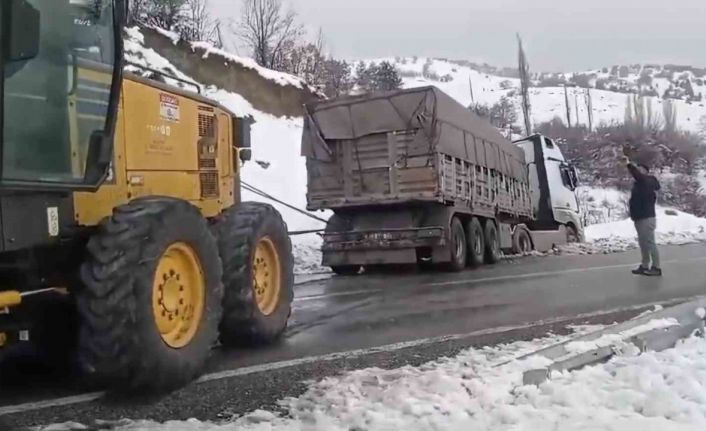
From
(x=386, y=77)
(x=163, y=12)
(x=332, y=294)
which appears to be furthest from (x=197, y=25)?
(x=332, y=294)

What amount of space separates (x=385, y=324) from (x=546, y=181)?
16.0 metres

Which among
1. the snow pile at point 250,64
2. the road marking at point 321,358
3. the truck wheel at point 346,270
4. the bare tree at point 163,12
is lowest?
the road marking at point 321,358

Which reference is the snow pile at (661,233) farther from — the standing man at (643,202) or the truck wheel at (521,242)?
the standing man at (643,202)

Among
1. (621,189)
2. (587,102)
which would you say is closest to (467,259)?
(621,189)

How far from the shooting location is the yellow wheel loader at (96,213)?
15.2 ft

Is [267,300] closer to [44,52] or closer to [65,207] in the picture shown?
[65,207]

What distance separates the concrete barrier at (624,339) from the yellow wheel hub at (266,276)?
9.38ft

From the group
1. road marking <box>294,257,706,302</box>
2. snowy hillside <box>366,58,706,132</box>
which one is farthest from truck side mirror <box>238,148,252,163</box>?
snowy hillside <box>366,58,706,132</box>

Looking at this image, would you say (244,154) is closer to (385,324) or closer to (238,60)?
(385,324)

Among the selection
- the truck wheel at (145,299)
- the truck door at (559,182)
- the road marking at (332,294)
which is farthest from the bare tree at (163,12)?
the truck wheel at (145,299)

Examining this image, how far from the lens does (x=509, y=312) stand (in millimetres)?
9250

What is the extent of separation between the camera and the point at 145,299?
5031mm

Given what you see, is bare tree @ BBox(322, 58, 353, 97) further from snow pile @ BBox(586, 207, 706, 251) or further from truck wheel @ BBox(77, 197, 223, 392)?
truck wheel @ BBox(77, 197, 223, 392)

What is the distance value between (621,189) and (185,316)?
5486cm
